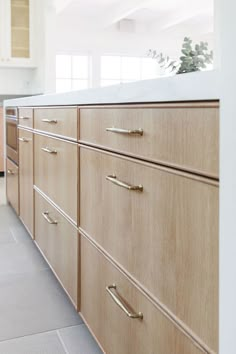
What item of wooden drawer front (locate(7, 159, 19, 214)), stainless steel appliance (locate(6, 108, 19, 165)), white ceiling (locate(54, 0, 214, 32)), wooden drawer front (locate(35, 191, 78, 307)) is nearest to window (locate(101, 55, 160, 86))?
white ceiling (locate(54, 0, 214, 32))

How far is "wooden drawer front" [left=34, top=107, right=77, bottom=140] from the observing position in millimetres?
1619

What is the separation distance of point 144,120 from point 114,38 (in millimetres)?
6400

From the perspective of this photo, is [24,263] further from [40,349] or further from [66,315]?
[40,349]

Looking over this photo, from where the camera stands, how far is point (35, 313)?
5.86ft

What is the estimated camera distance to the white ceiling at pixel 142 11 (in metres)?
6.10

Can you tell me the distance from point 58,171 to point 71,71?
5.22 meters

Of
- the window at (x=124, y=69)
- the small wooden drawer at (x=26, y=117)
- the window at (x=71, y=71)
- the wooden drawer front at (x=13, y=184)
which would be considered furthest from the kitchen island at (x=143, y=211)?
the window at (x=124, y=69)

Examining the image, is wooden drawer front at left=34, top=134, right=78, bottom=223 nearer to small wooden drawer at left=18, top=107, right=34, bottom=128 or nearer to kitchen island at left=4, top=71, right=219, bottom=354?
kitchen island at left=4, top=71, right=219, bottom=354

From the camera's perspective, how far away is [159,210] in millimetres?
942

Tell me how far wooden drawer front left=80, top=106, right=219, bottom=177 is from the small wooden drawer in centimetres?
131

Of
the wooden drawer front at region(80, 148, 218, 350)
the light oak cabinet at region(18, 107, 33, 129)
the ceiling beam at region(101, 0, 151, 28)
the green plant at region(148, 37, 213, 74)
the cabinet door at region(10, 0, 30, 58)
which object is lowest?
the wooden drawer front at region(80, 148, 218, 350)

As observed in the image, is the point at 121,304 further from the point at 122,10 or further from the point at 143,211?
the point at 122,10

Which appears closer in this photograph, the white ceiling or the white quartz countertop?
the white quartz countertop

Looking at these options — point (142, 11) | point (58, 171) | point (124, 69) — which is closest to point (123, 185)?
point (58, 171)
